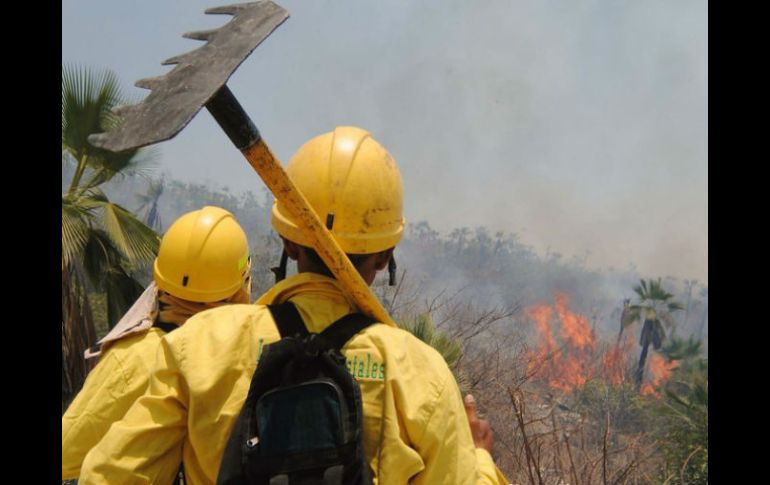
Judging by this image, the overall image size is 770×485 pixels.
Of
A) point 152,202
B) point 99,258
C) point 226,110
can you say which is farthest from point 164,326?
point 152,202

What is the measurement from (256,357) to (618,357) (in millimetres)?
33276

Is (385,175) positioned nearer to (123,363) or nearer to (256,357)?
(256,357)

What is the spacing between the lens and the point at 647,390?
142 ft

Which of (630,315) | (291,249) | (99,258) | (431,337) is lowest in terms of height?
(630,315)

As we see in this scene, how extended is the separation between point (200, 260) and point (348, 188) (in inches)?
72.9

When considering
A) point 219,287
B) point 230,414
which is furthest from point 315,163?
point 219,287

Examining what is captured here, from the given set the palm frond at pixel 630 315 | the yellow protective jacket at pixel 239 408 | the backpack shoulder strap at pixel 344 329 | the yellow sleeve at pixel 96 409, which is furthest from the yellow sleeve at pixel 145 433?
the palm frond at pixel 630 315

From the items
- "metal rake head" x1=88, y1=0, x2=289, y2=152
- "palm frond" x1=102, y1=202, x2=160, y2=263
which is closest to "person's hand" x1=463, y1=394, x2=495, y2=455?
"metal rake head" x1=88, y1=0, x2=289, y2=152

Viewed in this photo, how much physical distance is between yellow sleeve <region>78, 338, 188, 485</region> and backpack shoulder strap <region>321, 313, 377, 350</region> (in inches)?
12.9

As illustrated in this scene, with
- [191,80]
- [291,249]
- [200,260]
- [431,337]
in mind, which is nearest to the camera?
[191,80]

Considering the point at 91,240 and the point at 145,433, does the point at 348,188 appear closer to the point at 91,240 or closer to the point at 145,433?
the point at 145,433

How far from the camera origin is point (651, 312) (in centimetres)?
4719

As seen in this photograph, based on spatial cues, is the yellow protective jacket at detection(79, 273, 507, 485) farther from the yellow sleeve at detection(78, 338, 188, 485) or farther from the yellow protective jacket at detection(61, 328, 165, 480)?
the yellow protective jacket at detection(61, 328, 165, 480)
